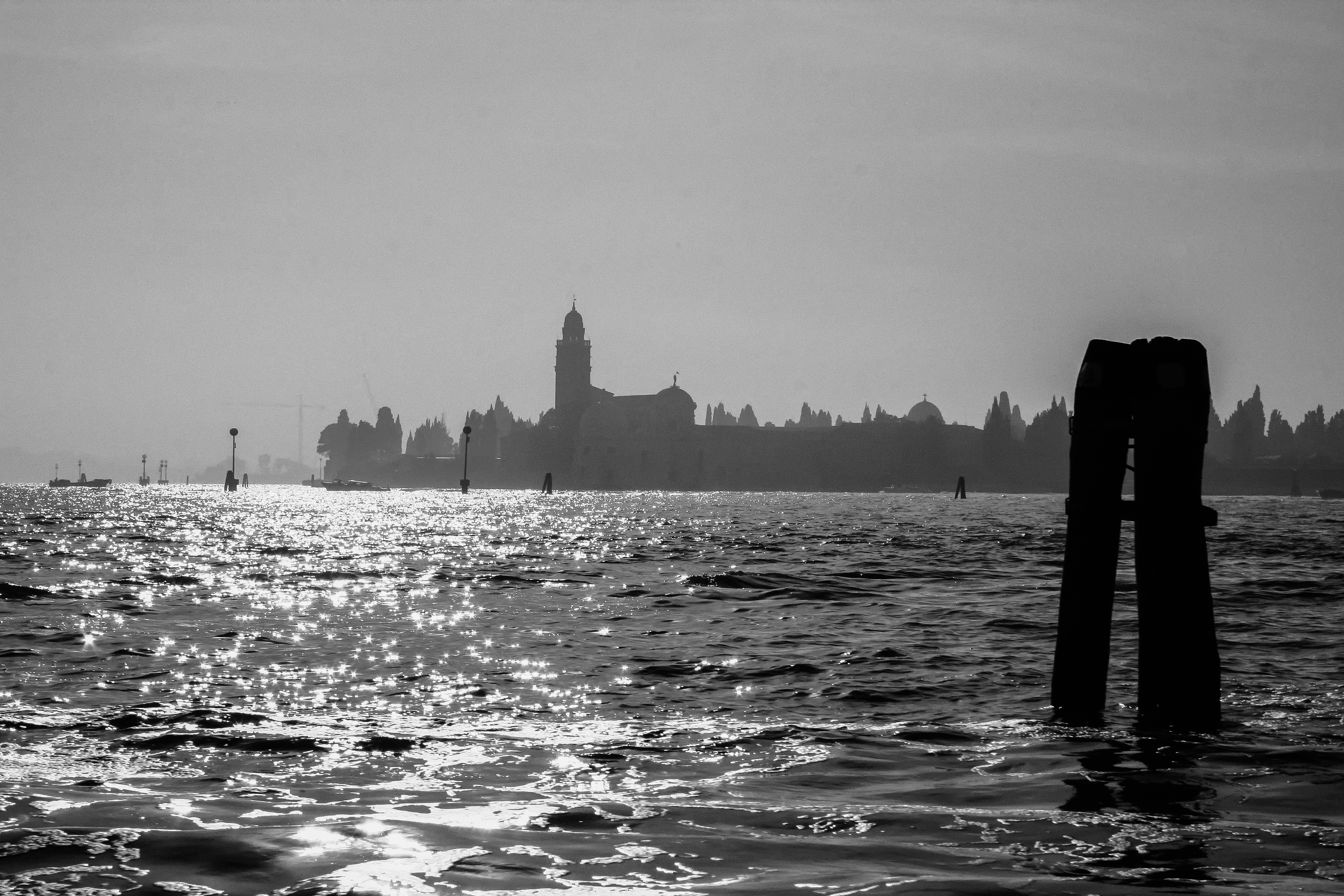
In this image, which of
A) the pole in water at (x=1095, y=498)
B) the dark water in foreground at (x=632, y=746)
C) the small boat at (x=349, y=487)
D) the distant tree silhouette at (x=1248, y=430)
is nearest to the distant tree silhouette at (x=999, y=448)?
the distant tree silhouette at (x=1248, y=430)

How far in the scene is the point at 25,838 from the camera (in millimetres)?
4801

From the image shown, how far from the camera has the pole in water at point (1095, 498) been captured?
7.68m

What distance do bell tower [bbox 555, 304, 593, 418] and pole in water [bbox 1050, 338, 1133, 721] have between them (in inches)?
6226

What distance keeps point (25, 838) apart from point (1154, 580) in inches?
228

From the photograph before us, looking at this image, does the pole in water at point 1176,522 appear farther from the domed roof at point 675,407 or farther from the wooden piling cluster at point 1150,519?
the domed roof at point 675,407

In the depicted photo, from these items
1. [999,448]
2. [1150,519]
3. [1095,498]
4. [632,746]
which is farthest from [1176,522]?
[999,448]

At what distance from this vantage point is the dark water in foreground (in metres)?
4.69

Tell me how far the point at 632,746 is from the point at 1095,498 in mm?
2992

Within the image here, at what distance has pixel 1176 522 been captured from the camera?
7.48m

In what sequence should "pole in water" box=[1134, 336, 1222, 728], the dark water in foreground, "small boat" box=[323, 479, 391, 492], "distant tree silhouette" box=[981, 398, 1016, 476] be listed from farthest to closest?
1. "small boat" box=[323, 479, 391, 492]
2. "distant tree silhouette" box=[981, 398, 1016, 476]
3. "pole in water" box=[1134, 336, 1222, 728]
4. the dark water in foreground

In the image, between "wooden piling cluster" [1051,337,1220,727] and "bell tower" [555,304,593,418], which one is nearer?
"wooden piling cluster" [1051,337,1220,727]

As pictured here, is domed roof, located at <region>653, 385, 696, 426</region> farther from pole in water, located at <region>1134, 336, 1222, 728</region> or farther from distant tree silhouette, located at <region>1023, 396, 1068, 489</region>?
pole in water, located at <region>1134, 336, 1222, 728</region>

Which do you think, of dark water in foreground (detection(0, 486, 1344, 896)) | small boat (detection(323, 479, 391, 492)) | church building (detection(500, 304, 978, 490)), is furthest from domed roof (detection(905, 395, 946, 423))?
dark water in foreground (detection(0, 486, 1344, 896))

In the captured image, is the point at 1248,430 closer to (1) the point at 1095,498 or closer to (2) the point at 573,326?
(2) the point at 573,326
